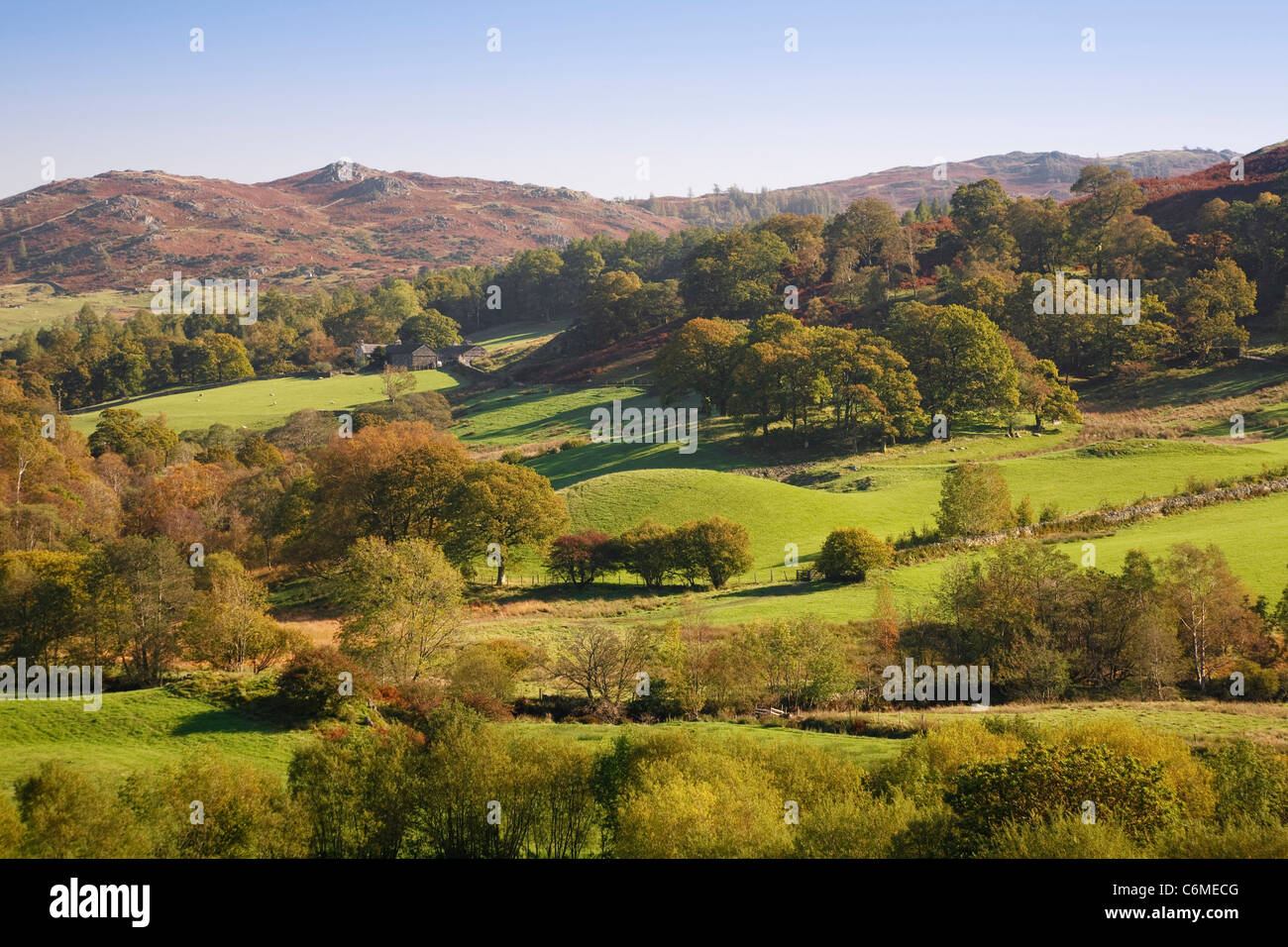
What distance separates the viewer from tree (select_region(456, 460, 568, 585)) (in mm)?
56906

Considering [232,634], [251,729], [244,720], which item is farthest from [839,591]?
[232,634]

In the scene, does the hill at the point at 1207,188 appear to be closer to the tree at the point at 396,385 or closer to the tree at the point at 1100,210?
the tree at the point at 1100,210

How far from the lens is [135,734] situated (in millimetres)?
31422

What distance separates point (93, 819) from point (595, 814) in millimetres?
12409

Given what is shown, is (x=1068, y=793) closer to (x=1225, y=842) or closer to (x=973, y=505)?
(x=1225, y=842)

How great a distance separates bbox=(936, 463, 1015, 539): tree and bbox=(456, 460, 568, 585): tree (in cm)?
2401

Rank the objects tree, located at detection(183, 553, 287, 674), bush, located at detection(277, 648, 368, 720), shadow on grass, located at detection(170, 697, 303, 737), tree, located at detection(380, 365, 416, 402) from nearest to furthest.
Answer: shadow on grass, located at detection(170, 697, 303, 737), bush, located at detection(277, 648, 368, 720), tree, located at detection(183, 553, 287, 674), tree, located at detection(380, 365, 416, 402)

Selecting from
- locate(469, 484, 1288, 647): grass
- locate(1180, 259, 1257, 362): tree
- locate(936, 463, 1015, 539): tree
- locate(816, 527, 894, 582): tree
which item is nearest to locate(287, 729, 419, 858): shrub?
locate(469, 484, 1288, 647): grass

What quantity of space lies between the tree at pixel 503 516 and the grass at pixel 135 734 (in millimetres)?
24059

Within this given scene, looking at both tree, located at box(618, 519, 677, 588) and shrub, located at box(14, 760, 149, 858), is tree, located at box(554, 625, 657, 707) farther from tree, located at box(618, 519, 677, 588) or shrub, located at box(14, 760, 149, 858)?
shrub, located at box(14, 760, 149, 858)

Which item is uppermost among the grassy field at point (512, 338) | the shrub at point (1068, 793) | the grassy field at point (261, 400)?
the grassy field at point (512, 338)

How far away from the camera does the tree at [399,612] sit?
134ft

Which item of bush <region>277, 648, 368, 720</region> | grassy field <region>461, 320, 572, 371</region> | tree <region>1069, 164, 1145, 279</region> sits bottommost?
bush <region>277, 648, 368, 720</region>

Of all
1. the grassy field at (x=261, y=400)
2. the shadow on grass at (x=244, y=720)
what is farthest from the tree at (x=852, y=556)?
the grassy field at (x=261, y=400)
